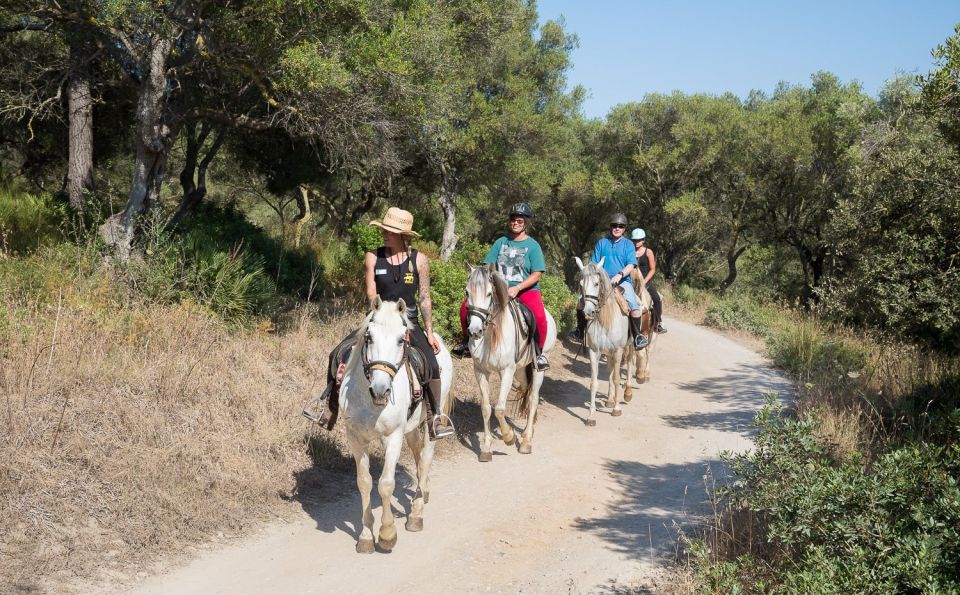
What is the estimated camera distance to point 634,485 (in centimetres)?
824

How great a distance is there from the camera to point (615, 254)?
1212 cm

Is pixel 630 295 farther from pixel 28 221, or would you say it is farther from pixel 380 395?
pixel 28 221

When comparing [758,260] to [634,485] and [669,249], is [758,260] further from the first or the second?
[634,485]

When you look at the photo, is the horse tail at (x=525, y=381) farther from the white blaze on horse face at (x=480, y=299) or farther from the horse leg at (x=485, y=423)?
the white blaze on horse face at (x=480, y=299)

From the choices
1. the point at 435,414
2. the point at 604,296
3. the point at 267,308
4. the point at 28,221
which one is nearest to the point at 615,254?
the point at 604,296

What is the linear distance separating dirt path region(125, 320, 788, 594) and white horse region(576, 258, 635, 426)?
21.8 inches

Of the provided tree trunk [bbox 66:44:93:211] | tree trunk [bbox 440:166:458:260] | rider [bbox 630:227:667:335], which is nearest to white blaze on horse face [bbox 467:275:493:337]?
rider [bbox 630:227:667:335]

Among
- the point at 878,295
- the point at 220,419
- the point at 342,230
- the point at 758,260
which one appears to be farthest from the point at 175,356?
the point at 758,260

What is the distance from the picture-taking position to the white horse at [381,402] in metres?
5.51

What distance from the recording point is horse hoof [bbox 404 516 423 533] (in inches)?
259

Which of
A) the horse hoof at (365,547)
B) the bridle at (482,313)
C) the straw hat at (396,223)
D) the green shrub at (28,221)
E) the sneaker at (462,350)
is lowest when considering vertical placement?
the horse hoof at (365,547)

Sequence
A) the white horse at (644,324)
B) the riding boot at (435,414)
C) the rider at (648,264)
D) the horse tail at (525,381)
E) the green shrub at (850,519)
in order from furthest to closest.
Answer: the rider at (648,264) → the white horse at (644,324) → the horse tail at (525,381) → the riding boot at (435,414) → the green shrub at (850,519)

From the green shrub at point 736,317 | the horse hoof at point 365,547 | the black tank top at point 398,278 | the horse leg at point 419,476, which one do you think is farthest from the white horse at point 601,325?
the green shrub at point 736,317

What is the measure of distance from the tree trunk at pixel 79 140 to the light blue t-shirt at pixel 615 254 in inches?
355
